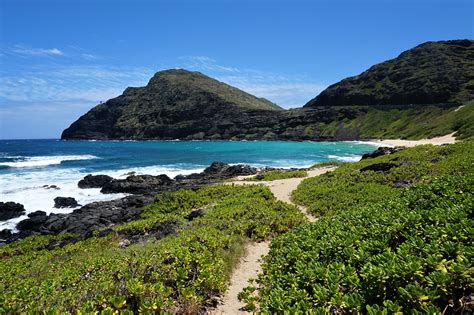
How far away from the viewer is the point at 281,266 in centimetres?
848

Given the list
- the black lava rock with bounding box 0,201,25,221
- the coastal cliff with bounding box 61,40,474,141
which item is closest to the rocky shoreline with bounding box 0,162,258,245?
the black lava rock with bounding box 0,201,25,221

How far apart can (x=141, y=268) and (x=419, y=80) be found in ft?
606

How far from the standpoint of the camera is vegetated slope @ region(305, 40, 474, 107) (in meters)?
150

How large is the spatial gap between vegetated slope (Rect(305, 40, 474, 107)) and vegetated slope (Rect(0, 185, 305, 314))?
514 ft

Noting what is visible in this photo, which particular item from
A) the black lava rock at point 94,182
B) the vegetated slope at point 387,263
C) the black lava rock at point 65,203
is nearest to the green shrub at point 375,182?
the vegetated slope at point 387,263

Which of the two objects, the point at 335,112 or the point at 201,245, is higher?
the point at 335,112

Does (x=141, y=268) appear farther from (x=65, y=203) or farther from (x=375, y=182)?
(x=65, y=203)

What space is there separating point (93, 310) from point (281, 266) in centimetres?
456

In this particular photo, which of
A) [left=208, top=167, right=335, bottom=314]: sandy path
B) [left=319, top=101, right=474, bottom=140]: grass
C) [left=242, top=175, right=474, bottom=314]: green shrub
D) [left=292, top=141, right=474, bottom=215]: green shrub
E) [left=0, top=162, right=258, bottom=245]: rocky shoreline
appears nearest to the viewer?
[left=242, top=175, right=474, bottom=314]: green shrub

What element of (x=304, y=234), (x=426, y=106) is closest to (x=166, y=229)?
(x=304, y=234)

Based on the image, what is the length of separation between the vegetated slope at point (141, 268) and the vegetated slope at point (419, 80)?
156571mm

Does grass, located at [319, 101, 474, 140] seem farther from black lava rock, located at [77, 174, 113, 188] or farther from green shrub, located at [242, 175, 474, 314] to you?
green shrub, located at [242, 175, 474, 314]

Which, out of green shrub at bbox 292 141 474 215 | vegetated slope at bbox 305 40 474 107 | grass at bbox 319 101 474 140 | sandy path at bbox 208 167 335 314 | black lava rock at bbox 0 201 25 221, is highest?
vegetated slope at bbox 305 40 474 107

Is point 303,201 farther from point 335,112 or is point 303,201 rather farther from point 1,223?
point 335,112
